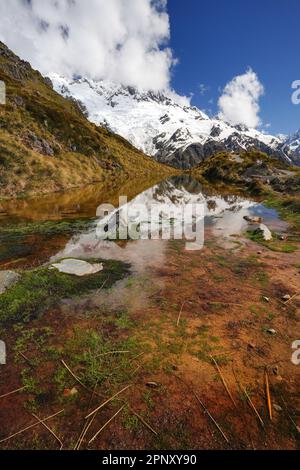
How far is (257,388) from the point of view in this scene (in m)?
6.37

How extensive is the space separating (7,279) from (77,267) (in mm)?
3137

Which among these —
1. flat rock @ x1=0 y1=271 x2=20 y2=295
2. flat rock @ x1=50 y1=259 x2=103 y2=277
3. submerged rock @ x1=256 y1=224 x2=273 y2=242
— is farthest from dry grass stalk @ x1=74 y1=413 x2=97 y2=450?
submerged rock @ x1=256 y1=224 x2=273 y2=242

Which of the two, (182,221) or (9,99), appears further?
(9,99)

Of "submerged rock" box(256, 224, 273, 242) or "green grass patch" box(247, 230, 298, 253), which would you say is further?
"submerged rock" box(256, 224, 273, 242)

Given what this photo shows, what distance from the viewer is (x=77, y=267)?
13.2 meters

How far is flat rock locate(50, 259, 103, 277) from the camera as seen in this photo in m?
12.7

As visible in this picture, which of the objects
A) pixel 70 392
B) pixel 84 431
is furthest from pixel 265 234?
pixel 84 431

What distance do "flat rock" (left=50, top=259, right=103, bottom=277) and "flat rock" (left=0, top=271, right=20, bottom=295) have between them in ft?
5.99

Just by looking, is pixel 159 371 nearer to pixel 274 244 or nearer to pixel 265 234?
pixel 274 244

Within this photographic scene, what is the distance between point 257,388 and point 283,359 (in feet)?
4.64

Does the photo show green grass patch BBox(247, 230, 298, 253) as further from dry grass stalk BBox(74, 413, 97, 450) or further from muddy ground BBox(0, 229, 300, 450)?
dry grass stalk BBox(74, 413, 97, 450)

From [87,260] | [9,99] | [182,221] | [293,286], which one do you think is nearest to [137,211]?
[182,221]

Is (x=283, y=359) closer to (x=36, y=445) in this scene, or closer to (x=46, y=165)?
(x=36, y=445)

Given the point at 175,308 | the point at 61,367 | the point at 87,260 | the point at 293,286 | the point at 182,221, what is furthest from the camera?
the point at 182,221
